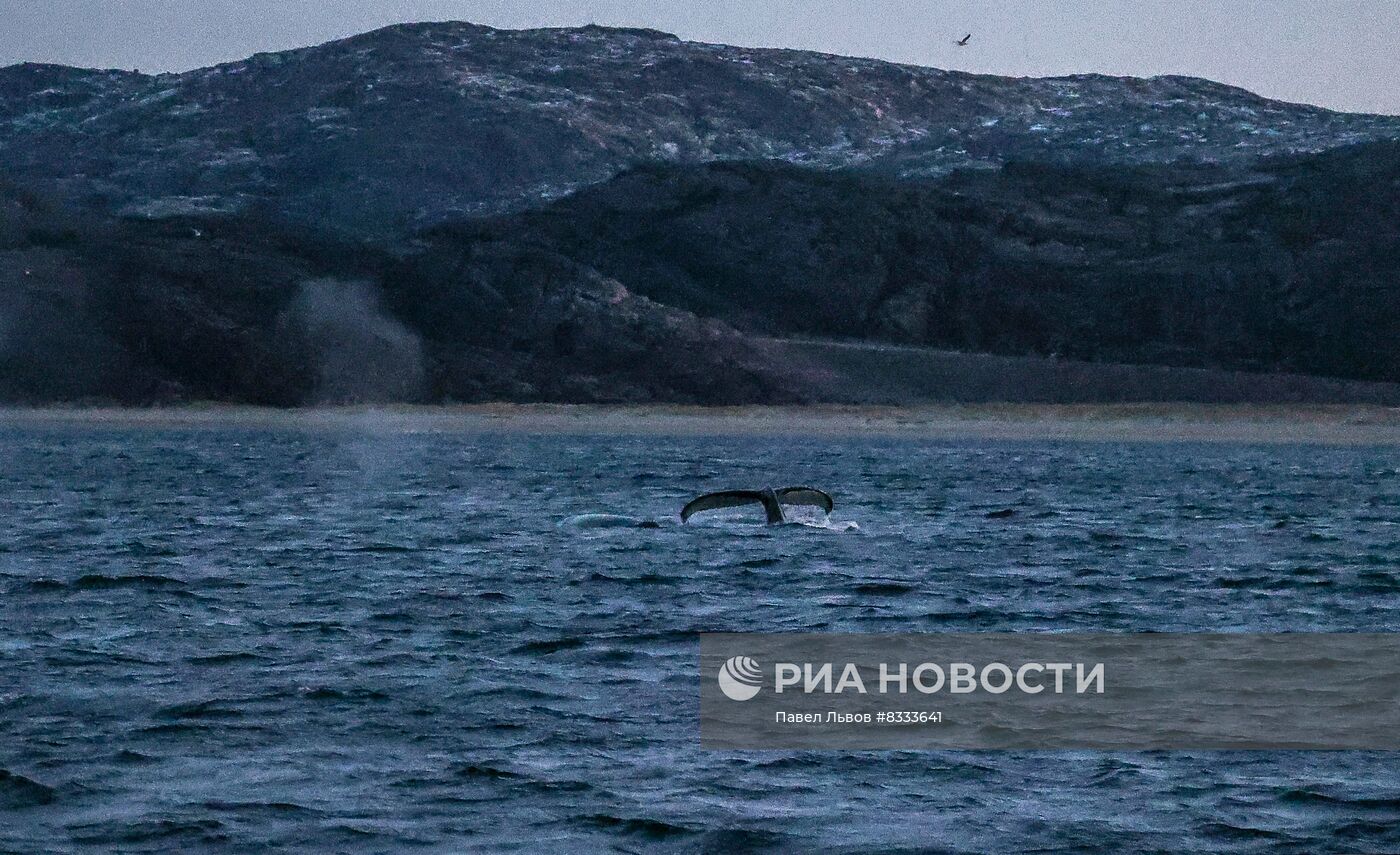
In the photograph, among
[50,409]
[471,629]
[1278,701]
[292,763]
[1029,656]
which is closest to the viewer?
[292,763]

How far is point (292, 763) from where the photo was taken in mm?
18984

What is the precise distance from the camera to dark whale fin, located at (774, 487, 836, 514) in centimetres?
4900

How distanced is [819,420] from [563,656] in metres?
105

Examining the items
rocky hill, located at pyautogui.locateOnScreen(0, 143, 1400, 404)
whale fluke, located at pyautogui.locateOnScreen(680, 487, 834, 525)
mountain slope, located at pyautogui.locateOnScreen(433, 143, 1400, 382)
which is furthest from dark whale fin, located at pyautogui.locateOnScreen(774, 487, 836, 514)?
mountain slope, located at pyautogui.locateOnScreen(433, 143, 1400, 382)

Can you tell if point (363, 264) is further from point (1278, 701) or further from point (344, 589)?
point (1278, 701)

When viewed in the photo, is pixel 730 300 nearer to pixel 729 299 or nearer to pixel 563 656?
pixel 729 299

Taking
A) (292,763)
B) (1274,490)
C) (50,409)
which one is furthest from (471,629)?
(50,409)

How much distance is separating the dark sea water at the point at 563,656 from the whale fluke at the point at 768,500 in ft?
3.08

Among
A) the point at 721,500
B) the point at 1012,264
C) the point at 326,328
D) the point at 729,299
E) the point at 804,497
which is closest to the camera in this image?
the point at 721,500

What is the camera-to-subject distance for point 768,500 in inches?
1893

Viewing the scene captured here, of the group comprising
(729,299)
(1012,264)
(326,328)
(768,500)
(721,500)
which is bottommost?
(721,500)

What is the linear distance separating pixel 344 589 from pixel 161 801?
53.4 ft

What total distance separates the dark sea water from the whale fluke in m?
0.94

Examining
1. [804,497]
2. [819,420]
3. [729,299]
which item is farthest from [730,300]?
[804,497]
